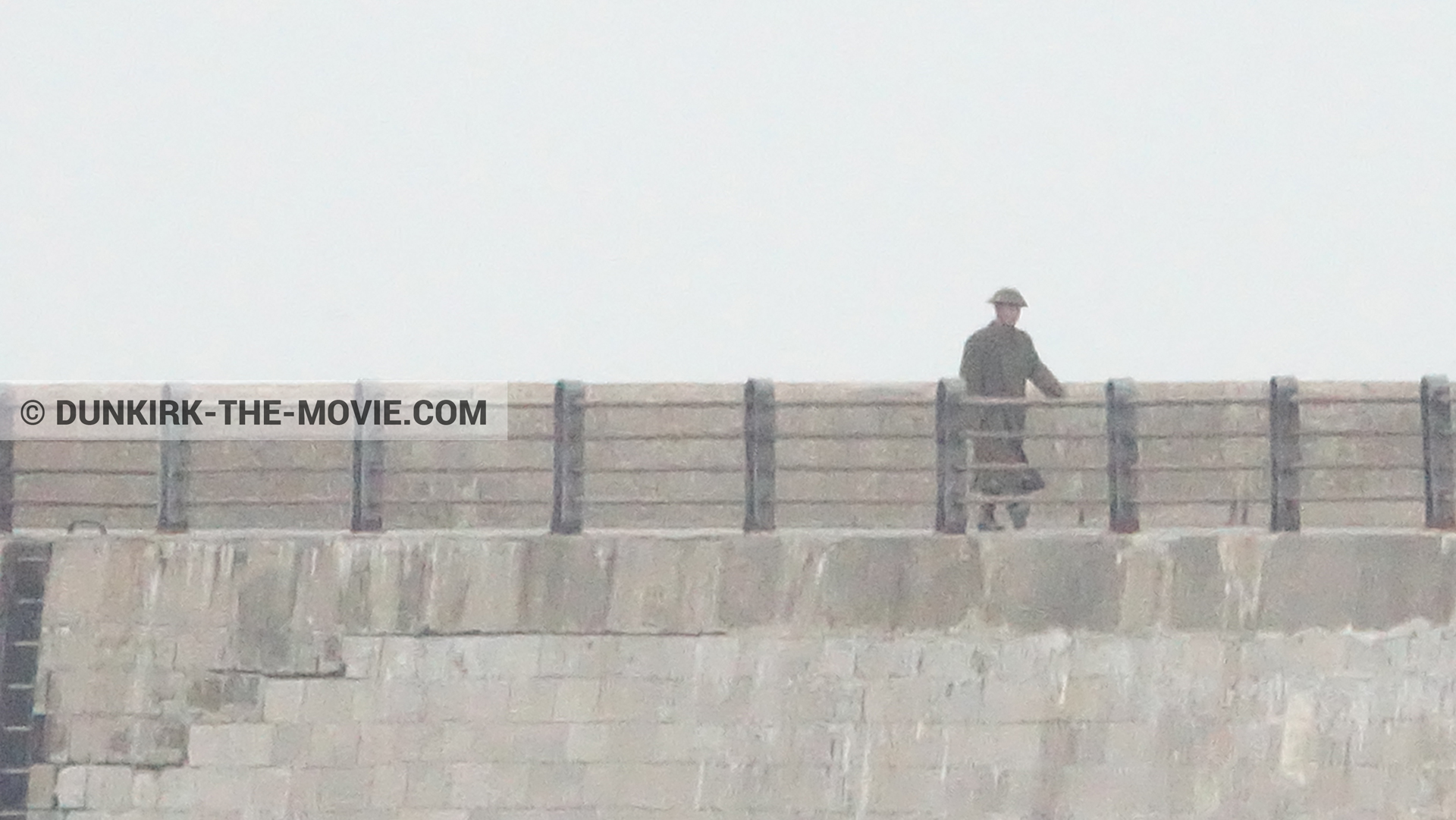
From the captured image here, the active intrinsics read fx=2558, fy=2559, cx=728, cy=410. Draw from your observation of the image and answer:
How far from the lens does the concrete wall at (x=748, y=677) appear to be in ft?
39.2

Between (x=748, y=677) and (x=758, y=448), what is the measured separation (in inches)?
43.8

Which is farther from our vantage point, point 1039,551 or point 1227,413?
point 1227,413

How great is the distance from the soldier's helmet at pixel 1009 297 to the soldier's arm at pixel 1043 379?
0.76ft

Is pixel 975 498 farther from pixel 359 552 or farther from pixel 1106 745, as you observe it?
pixel 359 552

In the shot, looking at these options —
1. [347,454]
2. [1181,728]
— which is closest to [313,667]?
[347,454]

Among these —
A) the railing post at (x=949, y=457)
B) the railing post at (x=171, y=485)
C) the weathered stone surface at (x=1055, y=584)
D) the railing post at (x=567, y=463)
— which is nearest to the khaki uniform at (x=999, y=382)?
the railing post at (x=949, y=457)

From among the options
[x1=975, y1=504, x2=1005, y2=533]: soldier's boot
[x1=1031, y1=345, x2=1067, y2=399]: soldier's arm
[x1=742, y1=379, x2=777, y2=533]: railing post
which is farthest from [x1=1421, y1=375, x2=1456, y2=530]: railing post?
[x1=742, y1=379, x2=777, y2=533]: railing post

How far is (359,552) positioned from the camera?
12500 millimetres

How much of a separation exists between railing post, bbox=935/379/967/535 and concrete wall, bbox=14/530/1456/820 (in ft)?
0.64

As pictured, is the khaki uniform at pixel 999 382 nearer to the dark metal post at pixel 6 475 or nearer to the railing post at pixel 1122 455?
the railing post at pixel 1122 455

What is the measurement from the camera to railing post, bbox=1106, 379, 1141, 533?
40.0ft

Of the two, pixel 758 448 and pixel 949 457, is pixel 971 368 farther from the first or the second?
pixel 758 448

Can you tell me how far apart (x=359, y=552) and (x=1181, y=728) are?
13.2 feet

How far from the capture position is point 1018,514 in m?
12.9
